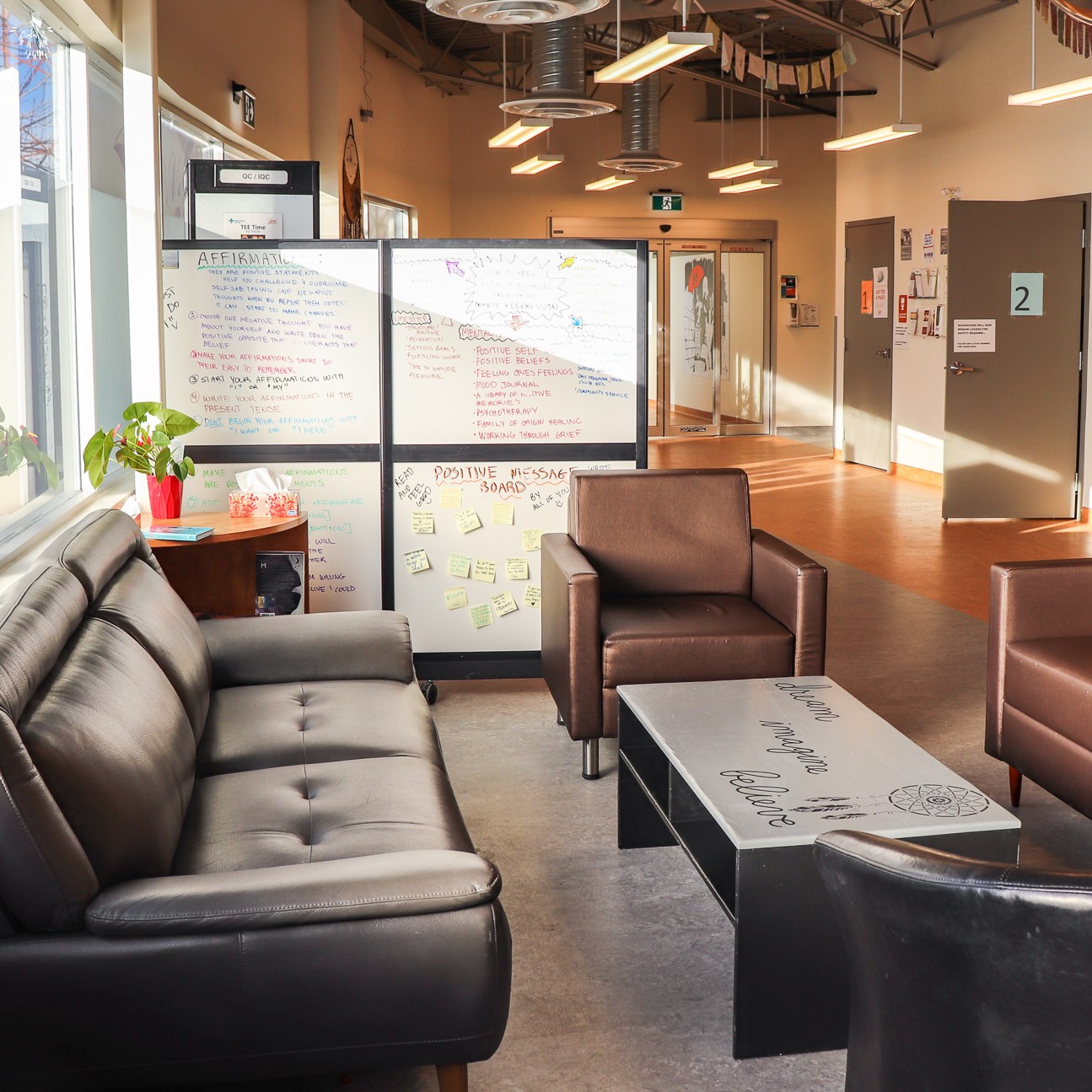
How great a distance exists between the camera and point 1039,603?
3512 mm

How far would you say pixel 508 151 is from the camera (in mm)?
15117

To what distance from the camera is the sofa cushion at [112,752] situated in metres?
1.83

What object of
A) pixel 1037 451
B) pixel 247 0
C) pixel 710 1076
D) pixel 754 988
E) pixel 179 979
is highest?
pixel 247 0

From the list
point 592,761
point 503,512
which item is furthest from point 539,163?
point 592,761

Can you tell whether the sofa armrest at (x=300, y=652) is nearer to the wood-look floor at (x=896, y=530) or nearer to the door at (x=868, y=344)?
the wood-look floor at (x=896, y=530)

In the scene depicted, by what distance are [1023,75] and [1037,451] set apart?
2841 mm

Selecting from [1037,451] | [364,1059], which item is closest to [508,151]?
[1037,451]

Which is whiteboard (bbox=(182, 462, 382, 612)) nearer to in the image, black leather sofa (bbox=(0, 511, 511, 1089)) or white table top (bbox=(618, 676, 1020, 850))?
white table top (bbox=(618, 676, 1020, 850))

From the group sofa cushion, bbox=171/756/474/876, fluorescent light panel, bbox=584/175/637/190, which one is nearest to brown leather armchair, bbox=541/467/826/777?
sofa cushion, bbox=171/756/474/876

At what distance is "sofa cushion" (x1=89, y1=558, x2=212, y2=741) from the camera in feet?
8.64

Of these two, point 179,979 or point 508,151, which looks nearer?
point 179,979

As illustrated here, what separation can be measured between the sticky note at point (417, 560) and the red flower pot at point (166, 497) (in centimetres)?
90

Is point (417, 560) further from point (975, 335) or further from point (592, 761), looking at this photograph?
point (975, 335)

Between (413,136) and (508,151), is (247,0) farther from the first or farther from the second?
(508,151)
